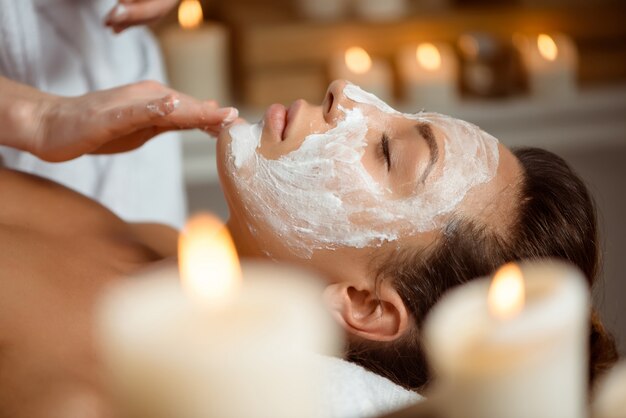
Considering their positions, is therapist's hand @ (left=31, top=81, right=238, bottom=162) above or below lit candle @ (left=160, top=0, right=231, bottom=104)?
above

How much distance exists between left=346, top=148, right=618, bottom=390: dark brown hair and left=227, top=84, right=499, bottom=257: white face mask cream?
40 millimetres

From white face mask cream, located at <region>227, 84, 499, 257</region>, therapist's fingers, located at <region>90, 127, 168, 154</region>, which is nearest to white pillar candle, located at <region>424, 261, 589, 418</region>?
white face mask cream, located at <region>227, 84, 499, 257</region>

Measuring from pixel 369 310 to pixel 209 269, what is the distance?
0.74 meters

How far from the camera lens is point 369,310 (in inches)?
45.3

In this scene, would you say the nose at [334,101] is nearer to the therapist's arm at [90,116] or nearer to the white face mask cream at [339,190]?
the white face mask cream at [339,190]

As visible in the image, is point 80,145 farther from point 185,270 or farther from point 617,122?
point 617,122

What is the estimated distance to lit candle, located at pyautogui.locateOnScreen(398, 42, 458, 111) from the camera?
225 cm

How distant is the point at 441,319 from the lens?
0.43m

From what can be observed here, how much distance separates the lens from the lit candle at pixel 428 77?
2.25m

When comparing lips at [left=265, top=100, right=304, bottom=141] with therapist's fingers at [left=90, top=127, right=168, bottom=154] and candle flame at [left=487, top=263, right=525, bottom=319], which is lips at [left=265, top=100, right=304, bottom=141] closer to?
therapist's fingers at [left=90, top=127, right=168, bottom=154]

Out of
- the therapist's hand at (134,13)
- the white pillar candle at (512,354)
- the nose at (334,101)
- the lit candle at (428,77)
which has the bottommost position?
the lit candle at (428,77)

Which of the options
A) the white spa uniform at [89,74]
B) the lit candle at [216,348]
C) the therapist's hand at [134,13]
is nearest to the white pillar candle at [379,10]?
the white spa uniform at [89,74]

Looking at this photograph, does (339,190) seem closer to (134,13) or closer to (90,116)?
(90,116)

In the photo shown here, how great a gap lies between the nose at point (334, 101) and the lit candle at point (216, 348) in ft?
2.50
